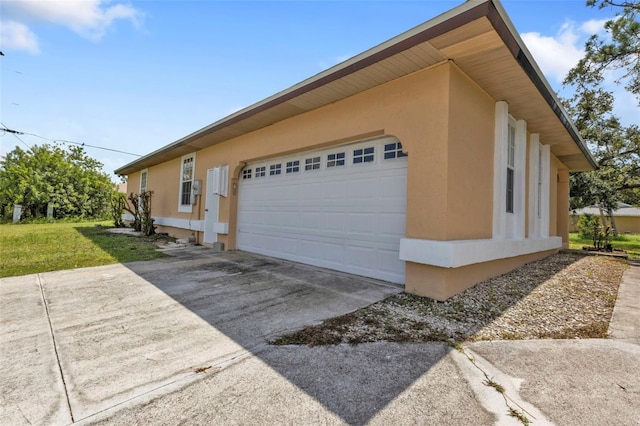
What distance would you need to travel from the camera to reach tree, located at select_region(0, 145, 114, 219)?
727 inches

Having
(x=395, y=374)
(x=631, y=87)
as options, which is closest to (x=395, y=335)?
(x=395, y=374)

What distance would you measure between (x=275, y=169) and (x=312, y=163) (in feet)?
4.28

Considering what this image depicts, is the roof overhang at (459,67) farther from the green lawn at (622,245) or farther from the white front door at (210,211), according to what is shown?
the green lawn at (622,245)

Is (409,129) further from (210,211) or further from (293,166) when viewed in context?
(210,211)

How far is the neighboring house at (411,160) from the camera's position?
12.8 ft

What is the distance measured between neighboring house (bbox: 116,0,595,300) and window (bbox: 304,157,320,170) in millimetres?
22

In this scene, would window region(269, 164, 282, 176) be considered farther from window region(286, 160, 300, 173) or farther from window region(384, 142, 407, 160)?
window region(384, 142, 407, 160)

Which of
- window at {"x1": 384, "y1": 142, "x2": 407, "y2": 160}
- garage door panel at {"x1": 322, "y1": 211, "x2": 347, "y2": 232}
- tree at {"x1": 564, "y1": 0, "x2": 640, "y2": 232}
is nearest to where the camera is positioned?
window at {"x1": 384, "y1": 142, "x2": 407, "y2": 160}

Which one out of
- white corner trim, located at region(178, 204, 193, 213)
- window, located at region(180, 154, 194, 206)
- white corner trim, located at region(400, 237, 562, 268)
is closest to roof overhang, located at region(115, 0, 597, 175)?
white corner trim, located at region(400, 237, 562, 268)

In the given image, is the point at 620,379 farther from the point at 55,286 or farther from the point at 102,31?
the point at 102,31

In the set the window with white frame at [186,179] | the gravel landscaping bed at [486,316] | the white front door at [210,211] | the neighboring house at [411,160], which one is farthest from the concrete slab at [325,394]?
the window with white frame at [186,179]

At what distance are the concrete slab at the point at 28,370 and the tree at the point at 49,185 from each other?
67.2 ft

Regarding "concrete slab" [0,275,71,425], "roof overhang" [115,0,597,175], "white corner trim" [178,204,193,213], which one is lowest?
"concrete slab" [0,275,71,425]

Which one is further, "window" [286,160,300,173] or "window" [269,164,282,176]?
"window" [269,164,282,176]
